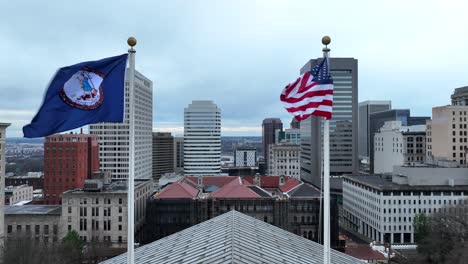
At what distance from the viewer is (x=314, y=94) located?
52.6ft

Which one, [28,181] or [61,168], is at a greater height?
[61,168]

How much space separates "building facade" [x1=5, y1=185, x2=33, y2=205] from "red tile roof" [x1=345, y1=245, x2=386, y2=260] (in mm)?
91219

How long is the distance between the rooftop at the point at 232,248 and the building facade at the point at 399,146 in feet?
351

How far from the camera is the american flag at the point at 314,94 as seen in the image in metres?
16.0

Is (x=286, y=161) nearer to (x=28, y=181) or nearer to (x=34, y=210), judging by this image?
(x=28, y=181)

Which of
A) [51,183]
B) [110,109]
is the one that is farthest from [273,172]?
[110,109]

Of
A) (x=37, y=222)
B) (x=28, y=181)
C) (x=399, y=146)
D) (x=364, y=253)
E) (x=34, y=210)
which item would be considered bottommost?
(x=364, y=253)

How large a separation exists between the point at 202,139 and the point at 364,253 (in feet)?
411

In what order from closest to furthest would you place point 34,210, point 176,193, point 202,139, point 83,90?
point 83,90, point 34,210, point 176,193, point 202,139

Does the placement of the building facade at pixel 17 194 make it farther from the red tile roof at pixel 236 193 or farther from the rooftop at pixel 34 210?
the red tile roof at pixel 236 193

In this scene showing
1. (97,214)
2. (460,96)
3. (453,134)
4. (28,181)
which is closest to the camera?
(97,214)

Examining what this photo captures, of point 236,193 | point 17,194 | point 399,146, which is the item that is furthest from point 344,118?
point 17,194

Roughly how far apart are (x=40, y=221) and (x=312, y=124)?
369 feet

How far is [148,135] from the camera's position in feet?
559
